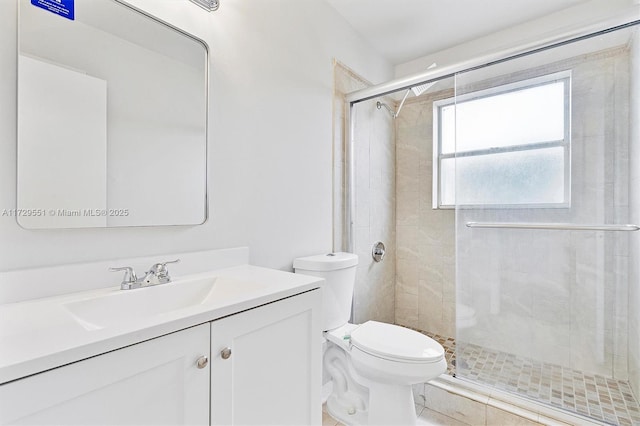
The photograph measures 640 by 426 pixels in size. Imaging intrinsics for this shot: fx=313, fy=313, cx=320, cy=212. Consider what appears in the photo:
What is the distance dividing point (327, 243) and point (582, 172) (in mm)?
1375

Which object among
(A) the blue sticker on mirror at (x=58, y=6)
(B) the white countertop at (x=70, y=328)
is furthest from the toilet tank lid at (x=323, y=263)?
(A) the blue sticker on mirror at (x=58, y=6)

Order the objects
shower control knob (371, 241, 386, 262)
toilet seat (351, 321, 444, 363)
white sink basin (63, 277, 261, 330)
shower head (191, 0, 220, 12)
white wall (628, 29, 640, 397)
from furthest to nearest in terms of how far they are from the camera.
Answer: shower control knob (371, 241, 386, 262) < white wall (628, 29, 640, 397) < toilet seat (351, 321, 444, 363) < shower head (191, 0, 220, 12) < white sink basin (63, 277, 261, 330)

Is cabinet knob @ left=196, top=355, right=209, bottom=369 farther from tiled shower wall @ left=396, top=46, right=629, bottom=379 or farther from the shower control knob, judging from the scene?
the shower control knob

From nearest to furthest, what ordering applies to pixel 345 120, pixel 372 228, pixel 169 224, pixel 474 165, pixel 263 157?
pixel 169 224 → pixel 263 157 → pixel 474 165 → pixel 345 120 → pixel 372 228

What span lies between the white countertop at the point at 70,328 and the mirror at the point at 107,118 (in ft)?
0.80

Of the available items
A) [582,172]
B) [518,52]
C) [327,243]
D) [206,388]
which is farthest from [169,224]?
[582,172]

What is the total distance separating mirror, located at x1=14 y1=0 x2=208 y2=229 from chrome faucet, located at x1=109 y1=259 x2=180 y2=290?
0.16 metres

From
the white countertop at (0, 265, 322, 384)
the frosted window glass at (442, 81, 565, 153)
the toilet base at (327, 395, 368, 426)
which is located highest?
the frosted window glass at (442, 81, 565, 153)

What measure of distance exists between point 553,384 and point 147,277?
6.46ft

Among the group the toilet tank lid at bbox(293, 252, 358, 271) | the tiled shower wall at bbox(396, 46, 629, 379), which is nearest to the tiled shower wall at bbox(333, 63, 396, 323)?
the toilet tank lid at bbox(293, 252, 358, 271)

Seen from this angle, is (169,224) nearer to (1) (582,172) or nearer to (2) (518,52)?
(2) (518,52)

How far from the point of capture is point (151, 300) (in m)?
0.98

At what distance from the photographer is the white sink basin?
2.80 feet

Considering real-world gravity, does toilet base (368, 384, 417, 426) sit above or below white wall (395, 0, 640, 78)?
below
